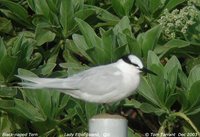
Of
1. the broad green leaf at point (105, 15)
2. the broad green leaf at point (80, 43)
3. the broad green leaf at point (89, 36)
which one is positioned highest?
the broad green leaf at point (105, 15)

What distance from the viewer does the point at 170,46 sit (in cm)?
447

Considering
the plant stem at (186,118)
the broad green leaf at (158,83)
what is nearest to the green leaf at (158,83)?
the broad green leaf at (158,83)

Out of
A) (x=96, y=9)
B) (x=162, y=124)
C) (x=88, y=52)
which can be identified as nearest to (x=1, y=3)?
(x=96, y=9)

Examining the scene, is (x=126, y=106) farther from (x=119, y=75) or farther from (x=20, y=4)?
(x=20, y=4)

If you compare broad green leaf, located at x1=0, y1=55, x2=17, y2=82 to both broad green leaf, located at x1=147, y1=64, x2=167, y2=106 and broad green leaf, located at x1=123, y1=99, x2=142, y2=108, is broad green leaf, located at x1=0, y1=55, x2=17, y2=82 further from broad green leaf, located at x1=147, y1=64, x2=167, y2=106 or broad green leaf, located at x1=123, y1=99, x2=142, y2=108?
broad green leaf, located at x1=147, y1=64, x2=167, y2=106

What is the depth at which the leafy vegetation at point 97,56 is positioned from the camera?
4.18 meters

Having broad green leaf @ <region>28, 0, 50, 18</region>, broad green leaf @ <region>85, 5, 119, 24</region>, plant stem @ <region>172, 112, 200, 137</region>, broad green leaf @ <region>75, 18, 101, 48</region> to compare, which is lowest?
plant stem @ <region>172, 112, 200, 137</region>

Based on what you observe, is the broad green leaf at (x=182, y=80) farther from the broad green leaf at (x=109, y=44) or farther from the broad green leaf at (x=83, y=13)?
the broad green leaf at (x=83, y=13)

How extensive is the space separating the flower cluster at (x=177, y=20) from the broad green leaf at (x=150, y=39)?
52 mm

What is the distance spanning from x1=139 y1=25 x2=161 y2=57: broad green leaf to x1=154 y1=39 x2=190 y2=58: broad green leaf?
101 mm

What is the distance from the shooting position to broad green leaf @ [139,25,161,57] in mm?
4355

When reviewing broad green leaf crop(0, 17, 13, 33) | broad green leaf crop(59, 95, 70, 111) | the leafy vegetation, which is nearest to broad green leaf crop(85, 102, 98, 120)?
the leafy vegetation

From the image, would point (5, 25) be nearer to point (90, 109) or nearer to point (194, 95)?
point (90, 109)

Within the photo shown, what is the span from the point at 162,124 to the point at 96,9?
970 mm
